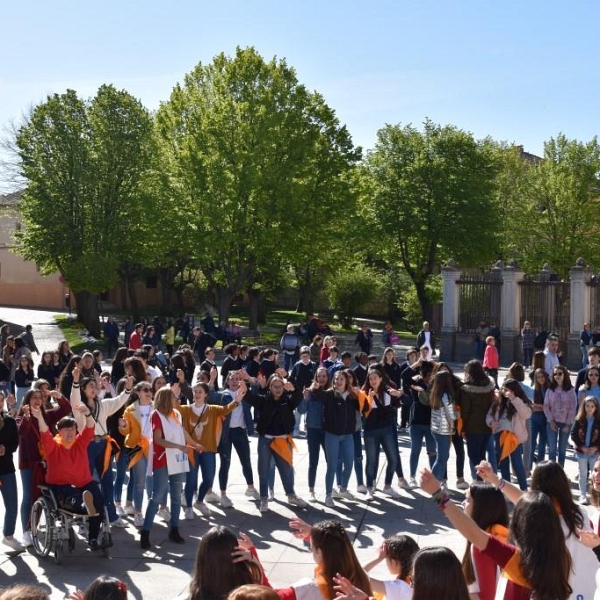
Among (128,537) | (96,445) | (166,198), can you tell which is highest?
(166,198)

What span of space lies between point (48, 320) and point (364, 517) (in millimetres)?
43856

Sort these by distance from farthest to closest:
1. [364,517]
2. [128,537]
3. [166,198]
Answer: [166,198]
[364,517]
[128,537]

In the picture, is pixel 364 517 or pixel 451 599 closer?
pixel 451 599

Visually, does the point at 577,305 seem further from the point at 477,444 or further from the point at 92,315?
the point at 92,315

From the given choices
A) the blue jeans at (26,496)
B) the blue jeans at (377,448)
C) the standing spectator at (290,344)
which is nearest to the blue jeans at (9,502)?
the blue jeans at (26,496)

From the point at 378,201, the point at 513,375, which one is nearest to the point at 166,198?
the point at 378,201

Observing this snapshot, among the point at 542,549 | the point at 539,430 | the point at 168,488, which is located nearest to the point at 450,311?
the point at 539,430

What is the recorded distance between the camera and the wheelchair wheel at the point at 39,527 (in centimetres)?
918

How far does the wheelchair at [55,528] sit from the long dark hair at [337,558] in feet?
15.8

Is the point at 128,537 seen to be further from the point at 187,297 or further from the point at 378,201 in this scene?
the point at 187,297

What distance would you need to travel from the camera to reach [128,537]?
1020cm

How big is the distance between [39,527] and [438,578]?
6.46m

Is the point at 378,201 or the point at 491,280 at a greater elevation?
the point at 378,201

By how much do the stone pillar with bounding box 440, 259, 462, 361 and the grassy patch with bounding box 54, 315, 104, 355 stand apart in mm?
13895
